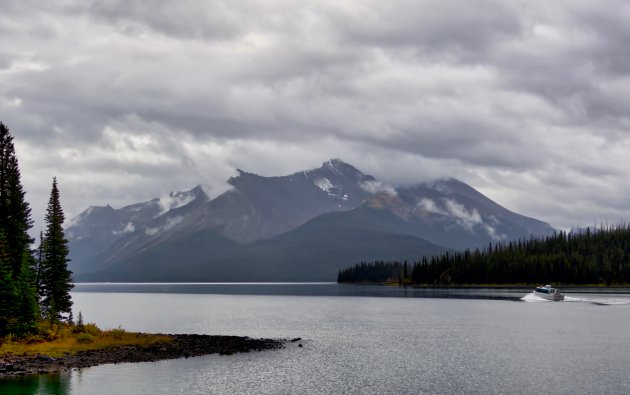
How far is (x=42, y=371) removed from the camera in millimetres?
78688

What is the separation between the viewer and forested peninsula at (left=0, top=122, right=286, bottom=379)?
8769 centimetres

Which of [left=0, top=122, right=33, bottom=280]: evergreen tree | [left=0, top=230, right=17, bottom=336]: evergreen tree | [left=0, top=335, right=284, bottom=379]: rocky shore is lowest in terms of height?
[left=0, top=335, right=284, bottom=379]: rocky shore

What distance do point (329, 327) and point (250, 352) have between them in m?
47.0

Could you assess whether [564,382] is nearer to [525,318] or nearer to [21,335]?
[21,335]

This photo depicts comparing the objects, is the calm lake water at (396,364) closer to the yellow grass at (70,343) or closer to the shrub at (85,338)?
the yellow grass at (70,343)

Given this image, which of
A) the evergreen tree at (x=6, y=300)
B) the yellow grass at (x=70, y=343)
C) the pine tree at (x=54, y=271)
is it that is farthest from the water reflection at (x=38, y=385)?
the pine tree at (x=54, y=271)

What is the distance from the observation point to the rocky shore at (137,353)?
79875 millimetres

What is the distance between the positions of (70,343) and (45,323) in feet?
39.2

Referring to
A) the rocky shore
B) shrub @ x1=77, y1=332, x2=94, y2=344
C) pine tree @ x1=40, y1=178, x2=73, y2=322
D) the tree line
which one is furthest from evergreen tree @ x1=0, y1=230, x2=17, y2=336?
pine tree @ x1=40, y1=178, x2=73, y2=322

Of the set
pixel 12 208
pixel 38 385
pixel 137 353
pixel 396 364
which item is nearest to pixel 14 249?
pixel 12 208

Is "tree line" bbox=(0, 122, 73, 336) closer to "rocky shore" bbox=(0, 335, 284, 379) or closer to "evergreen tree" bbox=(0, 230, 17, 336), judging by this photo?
"evergreen tree" bbox=(0, 230, 17, 336)

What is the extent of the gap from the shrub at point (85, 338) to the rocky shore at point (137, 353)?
4553 millimetres

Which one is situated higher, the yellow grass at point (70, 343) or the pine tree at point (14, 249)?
the pine tree at point (14, 249)

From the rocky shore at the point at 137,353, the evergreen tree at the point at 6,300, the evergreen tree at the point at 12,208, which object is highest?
the evergreen tree at the point at 12,208
